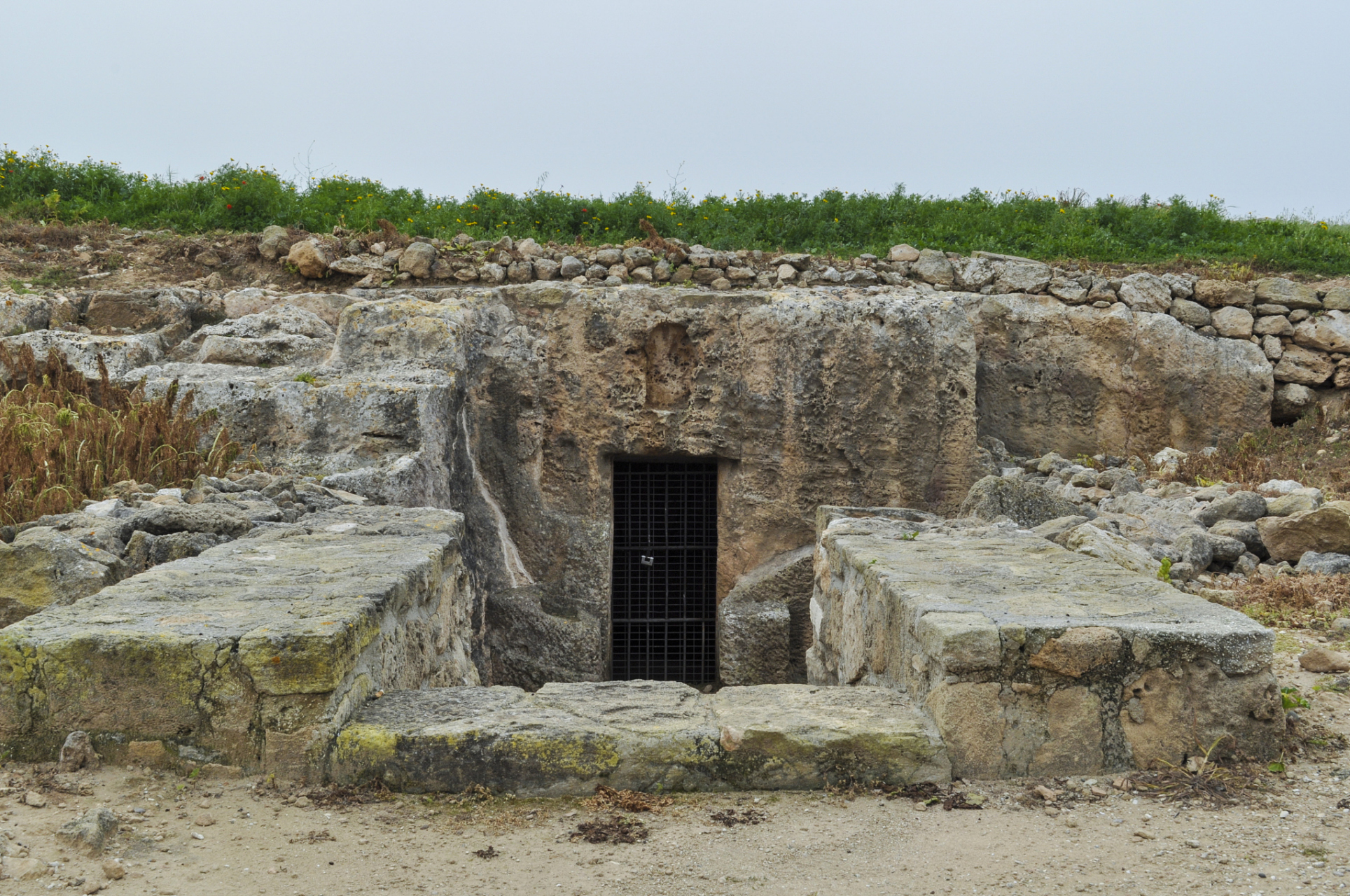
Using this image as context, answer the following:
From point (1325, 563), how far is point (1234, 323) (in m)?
3.91

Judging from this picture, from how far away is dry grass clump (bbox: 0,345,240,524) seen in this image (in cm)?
448

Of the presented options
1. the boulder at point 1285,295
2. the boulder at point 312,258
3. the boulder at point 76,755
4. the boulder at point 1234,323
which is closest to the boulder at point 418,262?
the boulder at point 312,258

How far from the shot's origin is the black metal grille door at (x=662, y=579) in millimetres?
7168

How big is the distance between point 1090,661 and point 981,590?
25.4 inches

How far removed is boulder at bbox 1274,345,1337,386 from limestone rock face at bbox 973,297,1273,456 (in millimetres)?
298

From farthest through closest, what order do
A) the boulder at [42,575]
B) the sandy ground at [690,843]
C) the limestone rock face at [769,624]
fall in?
the limestone rock face at [769,624] < the boulder at [42,575] < the sandy ground at [690,843]

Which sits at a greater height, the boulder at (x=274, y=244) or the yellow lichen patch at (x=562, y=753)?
the boulder at (x=274, y=244)

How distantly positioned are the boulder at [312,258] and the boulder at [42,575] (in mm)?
4793

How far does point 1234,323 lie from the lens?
815cm

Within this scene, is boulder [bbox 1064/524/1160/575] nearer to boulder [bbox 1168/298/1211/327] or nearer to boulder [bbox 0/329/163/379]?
boulder [bbox 1168/298/1211/327]

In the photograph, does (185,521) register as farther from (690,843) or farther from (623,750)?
(690,843)

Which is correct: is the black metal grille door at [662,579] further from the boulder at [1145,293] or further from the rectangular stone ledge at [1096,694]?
the rectangular stone ledge at [1096,694]

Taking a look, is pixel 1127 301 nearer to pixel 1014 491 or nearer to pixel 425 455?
pixel 1014 491

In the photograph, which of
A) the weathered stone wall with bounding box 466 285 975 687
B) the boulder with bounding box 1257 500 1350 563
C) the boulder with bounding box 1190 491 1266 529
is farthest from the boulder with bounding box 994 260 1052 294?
the boulder with bounding box 1257 500 1350 563
